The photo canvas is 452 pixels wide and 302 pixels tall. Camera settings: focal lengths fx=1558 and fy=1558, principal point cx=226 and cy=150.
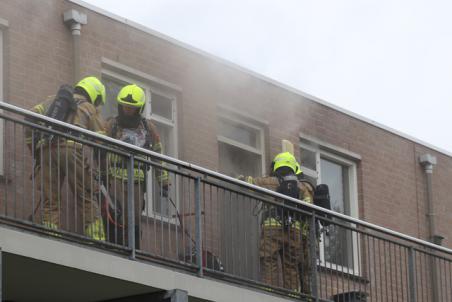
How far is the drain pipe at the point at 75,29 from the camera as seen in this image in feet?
56.0

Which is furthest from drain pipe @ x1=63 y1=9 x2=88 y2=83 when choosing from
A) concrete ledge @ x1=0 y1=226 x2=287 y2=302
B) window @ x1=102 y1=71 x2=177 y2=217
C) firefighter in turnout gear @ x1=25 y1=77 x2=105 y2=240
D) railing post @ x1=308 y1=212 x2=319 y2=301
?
concrete ledge @ x1=0 y1=226 x2=287 y2=302

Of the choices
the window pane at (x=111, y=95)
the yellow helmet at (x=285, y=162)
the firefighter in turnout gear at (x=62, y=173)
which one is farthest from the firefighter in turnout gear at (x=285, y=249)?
the window pane at (x=111, y=95)

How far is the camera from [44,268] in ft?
43.9

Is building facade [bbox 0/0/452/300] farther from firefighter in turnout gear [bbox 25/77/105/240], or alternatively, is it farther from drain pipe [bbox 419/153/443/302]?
firefighter in turnout gear [bbox 25/77/105/240]

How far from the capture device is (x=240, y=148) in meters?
19.6

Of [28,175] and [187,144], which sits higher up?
[187,144]

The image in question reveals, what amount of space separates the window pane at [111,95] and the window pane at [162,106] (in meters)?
0.56

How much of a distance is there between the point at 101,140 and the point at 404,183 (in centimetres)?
931

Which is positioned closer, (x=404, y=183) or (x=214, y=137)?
(x=214, y=137)

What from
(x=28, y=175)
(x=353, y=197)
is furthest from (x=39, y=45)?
(x=353, y=197)

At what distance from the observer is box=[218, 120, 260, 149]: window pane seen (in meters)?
19.4

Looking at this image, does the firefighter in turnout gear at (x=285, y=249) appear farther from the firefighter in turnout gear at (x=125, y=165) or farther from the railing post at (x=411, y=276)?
the railing post at (x=411, y=276)

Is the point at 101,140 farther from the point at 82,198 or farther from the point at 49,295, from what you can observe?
the point at 49,295

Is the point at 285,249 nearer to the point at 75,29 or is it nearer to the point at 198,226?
the point at 198,226
